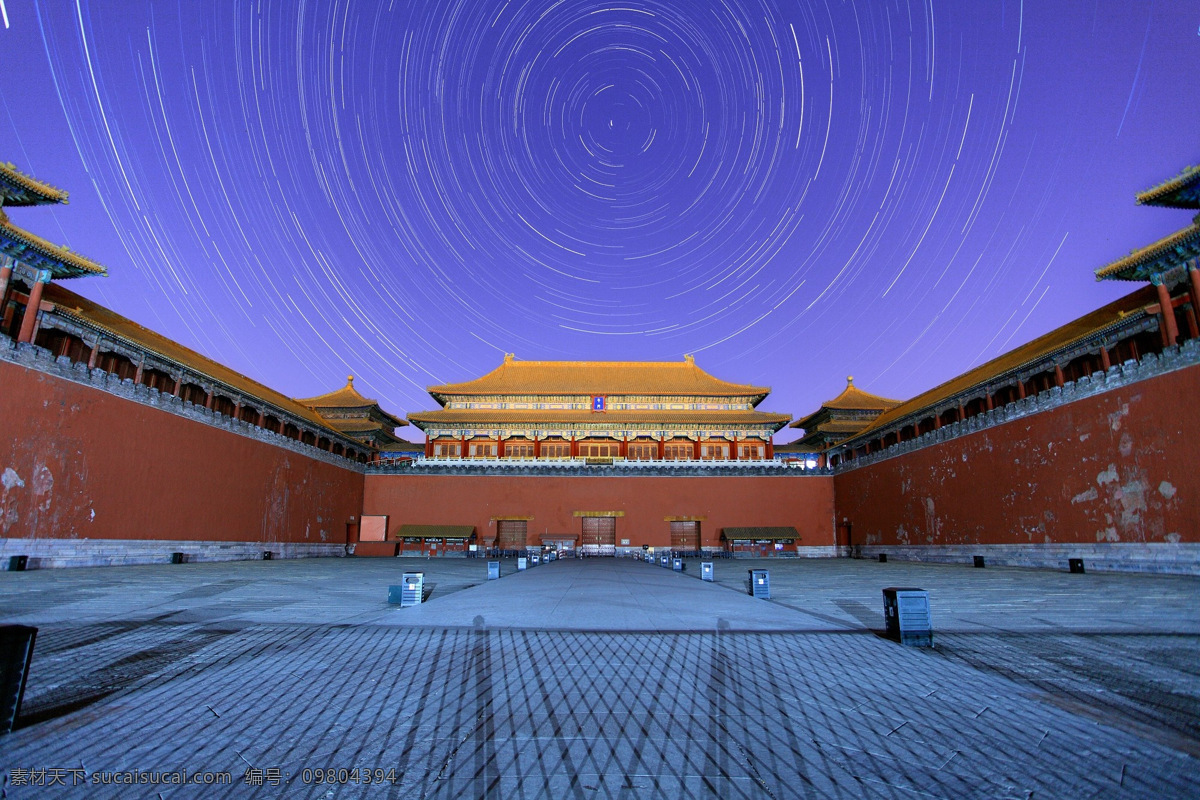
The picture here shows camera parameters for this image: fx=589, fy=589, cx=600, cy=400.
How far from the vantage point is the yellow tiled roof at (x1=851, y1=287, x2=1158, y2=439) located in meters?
17.9

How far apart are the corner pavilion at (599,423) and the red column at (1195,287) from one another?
65.5ft

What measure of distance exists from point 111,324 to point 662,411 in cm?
2606

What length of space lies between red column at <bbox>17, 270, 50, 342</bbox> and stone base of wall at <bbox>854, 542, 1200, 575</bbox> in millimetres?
29856

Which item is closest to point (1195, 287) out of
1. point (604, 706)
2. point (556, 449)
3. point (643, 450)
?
point (604, 706)

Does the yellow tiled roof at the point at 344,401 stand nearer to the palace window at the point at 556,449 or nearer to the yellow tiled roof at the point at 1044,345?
the palace window at the point at 556,449

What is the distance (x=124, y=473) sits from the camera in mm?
17875

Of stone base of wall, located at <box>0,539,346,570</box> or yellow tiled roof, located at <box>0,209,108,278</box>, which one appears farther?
yellow tiled roof, located at <box>0,209,108,278</box>

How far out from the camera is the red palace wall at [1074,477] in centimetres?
1473

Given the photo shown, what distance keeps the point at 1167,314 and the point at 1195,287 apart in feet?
2.86

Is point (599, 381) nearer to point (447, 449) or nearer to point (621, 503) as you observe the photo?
point (621, 503)

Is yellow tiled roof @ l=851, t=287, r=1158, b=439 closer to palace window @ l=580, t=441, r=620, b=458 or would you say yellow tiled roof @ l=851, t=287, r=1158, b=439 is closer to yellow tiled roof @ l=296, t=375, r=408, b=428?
palace window @ l=580, t=441, r=620, b=458

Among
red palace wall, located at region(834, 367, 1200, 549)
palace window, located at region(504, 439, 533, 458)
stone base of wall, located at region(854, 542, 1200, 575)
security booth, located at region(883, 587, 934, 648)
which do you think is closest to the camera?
security booth, located at region(883, 587, 934, 648)

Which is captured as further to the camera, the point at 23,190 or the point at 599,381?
the point at 599,381

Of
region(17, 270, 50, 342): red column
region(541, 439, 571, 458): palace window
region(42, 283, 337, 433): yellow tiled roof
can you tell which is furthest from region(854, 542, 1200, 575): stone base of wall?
region(17, 270, 50, 342): red column
